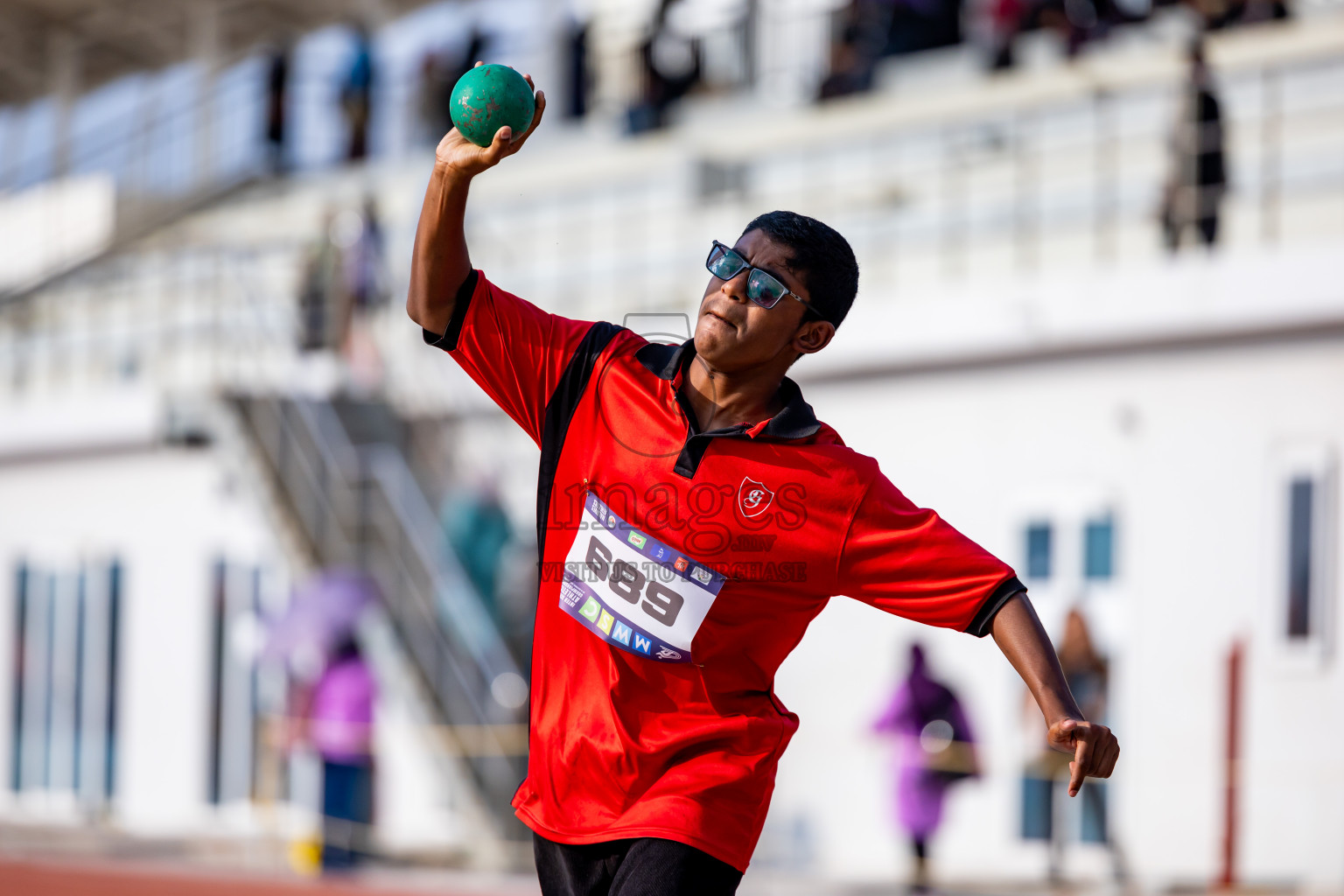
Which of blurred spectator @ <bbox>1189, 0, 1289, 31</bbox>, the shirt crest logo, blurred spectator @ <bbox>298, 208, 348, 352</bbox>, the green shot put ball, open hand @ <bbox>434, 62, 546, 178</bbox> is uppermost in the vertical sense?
blurred spectator @ <bbox>1189, 0, 1289, 31</bbox>

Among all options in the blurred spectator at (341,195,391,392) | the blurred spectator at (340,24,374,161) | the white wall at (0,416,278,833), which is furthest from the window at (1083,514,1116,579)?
the blurred spectator at (340,24,374,161)

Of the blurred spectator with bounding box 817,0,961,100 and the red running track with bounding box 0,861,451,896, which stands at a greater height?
the blurred spectator with bounding box 817,0,961,100

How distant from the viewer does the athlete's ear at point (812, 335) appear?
4.07 metres

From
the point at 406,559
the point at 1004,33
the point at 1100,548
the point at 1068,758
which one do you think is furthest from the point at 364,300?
the point at 1068,758

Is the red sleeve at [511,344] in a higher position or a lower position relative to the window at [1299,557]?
higher

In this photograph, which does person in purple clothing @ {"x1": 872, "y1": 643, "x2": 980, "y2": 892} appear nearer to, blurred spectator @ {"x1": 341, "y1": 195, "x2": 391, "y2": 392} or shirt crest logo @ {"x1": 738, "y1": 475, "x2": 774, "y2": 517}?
blurred spectator @ {"x1": 341, "y1": 195, "x2": 391, "y2": 392}

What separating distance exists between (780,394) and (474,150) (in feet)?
2.74

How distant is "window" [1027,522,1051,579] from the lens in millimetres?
13781

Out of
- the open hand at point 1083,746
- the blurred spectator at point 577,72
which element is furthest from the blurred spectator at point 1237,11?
the open hand at point 1083,746

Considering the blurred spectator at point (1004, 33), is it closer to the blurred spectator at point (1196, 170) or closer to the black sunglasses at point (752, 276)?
the blurred spectator at point (1196, 170)

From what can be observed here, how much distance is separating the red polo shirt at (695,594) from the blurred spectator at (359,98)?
19.4m

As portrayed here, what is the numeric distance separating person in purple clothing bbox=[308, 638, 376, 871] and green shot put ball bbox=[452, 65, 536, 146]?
958cm

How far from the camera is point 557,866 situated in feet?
13.0

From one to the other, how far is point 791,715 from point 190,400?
1205 cm
